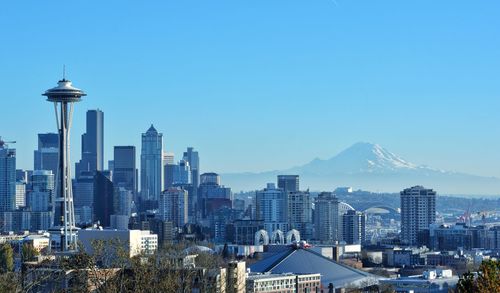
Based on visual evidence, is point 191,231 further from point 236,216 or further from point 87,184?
point 87,184

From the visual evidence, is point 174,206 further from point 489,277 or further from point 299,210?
point 489,277

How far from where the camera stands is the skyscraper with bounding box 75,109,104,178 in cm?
17588

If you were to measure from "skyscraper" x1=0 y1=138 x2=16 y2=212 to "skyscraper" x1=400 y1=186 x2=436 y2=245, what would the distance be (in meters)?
40.2

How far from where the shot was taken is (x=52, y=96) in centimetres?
6456

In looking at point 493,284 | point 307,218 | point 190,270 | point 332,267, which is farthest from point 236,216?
point 493,284

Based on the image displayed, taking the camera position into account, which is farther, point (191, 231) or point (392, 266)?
point (191, 231)

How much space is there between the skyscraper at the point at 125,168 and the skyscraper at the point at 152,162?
11.0 m

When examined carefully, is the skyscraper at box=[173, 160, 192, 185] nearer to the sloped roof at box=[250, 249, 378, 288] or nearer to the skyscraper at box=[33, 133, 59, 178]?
the skyscraper at box=[33, 133, 59, 178]

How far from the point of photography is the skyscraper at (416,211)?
123250 millimetres

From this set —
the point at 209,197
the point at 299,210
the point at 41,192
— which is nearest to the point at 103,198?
the point at 41,192

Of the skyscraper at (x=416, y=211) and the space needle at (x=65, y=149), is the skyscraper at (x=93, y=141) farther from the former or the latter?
the space needle at (x=65, y=149)

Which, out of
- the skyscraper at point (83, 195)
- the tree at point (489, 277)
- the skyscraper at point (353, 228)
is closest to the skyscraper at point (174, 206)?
the skyscraper at point (83, 195)

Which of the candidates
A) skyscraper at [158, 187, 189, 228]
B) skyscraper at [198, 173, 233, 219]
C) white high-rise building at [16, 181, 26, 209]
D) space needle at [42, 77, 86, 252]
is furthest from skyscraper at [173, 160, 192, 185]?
space needle at [42, 77, 86, 252]

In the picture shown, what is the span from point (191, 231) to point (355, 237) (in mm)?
14495
